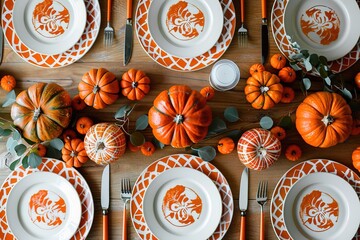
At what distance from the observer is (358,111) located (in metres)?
1.42

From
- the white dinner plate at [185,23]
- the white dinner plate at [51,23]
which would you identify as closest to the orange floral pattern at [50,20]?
the white dinner plate at [51,23]

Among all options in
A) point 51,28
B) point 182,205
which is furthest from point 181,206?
point 51,28

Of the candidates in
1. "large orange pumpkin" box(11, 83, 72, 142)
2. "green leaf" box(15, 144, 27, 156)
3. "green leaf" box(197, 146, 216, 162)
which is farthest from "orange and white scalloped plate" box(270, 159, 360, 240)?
"green leaf" box(15, 144, 27, 156)

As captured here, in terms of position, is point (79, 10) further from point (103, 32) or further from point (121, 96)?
point (121, 96)

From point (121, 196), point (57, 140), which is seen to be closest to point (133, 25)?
point (57, 140)

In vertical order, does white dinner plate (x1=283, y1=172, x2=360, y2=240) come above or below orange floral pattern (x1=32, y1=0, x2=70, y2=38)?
below

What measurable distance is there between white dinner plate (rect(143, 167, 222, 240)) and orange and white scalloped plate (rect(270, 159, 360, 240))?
0.22m

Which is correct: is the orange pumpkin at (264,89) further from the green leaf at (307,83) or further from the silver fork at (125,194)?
the silver fork at (125,194)

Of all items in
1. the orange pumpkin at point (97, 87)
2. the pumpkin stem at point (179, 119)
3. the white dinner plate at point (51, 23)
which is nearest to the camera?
the pumpkin stem at point (179, 119)

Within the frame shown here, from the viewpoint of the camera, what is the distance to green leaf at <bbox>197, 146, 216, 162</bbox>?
1368mm

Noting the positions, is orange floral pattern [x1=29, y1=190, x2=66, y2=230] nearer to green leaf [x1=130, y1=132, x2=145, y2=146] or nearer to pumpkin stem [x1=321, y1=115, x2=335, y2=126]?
green leaf [x1=130, y1=132, x2=145, y2=146]

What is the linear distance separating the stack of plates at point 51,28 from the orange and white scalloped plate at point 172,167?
20.3 inches

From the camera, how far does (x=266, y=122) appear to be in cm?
137

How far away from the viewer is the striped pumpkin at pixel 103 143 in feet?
4.10
